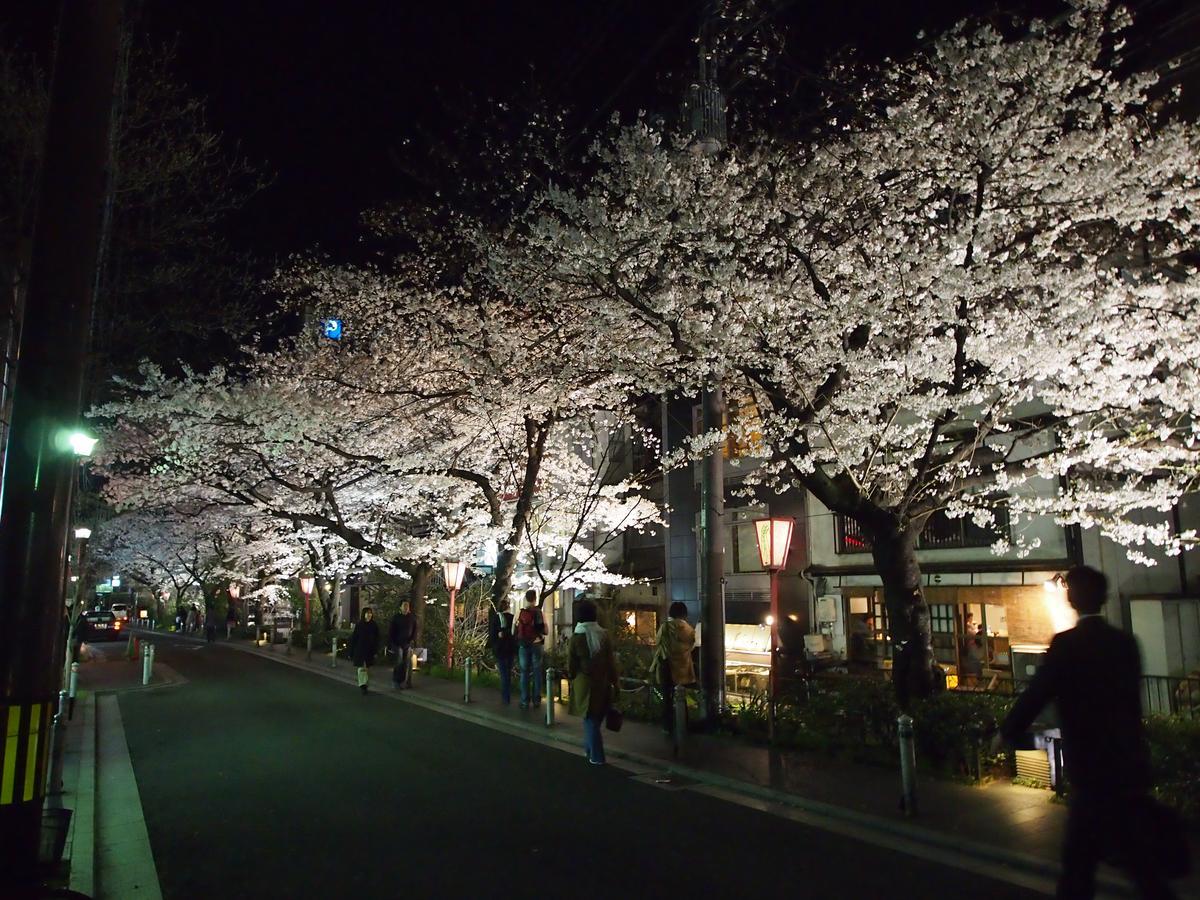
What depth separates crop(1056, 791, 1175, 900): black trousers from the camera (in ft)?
12.8

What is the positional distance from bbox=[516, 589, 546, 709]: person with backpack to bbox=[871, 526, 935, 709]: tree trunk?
656 centimetres

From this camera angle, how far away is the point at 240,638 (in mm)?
43594

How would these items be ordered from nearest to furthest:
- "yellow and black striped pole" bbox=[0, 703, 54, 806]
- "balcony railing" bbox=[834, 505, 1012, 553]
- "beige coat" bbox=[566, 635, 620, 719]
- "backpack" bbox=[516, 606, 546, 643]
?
1. "yellow and black striped pole" bbox=[0, 703, 54, 806]
2. "beige coat" bbox=[566, 635, 620, 719]
3. "backpack" bbox=[516, 606, 546, 643]
4. "balcony railing" bbox=[834, 505, 1012, 553]

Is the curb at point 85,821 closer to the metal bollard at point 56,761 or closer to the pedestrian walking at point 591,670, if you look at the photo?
the metal bollard at point 56,761

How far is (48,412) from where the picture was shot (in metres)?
5.40

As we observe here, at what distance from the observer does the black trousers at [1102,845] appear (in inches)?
153

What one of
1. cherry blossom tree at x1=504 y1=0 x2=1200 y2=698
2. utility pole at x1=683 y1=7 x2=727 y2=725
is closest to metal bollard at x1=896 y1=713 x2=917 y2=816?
cherry blossom tree at x1=504 y1=0 x2=1200 y2=698

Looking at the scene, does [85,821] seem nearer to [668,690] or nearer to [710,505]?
[668,690]

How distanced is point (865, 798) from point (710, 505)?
4.69 m

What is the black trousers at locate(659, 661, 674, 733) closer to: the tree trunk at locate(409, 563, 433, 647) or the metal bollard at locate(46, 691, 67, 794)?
the metal bollard at locate(46, 691, 67, 794)

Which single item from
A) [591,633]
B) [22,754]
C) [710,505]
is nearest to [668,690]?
[591,633]

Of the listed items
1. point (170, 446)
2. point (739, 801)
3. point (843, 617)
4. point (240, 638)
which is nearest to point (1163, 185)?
point (739, 801)

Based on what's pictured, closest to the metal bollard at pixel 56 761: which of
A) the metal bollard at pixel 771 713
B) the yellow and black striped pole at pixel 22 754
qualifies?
the yellow and black striped pole at pixel 22 754

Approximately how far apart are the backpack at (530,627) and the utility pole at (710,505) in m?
3.95
